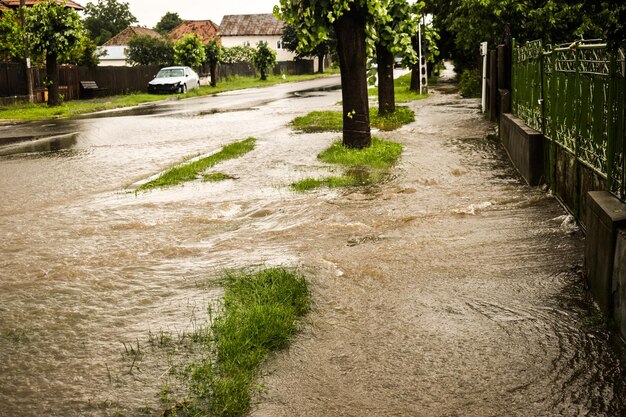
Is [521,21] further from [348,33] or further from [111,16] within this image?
[111,16]

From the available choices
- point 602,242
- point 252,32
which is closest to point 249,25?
point 252,32

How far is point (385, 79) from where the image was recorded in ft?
64.2

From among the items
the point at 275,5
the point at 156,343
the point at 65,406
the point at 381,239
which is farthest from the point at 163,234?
the point at 275,5

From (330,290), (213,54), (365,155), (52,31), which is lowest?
(330,290)

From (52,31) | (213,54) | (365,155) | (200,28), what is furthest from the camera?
(200,28)

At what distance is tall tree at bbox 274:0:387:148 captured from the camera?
12.2m

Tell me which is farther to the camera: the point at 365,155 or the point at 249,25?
the point at 249,25

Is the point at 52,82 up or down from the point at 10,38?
down

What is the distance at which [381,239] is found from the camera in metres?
7.30

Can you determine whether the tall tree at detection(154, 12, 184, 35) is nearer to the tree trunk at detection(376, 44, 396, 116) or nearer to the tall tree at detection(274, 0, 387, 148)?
the tree trunk at detection(376, 44, 396, 116)

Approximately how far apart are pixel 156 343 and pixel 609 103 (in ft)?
12.0

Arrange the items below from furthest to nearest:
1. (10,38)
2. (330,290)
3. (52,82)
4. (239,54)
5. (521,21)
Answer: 1. (239,54)
2. (10,38)
3. (52,82)
4. (521,21)
5. (330,290)

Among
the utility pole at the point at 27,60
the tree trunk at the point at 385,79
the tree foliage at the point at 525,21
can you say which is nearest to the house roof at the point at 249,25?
the utility pole at the point at 27,60

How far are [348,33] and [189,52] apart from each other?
120ft
